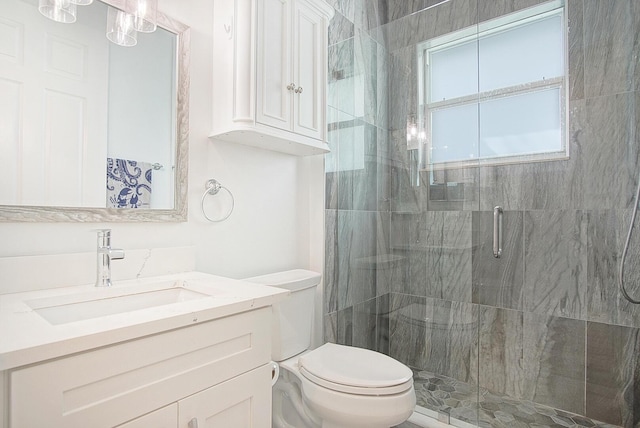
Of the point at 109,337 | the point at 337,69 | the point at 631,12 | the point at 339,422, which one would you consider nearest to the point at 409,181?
the point at 337,69

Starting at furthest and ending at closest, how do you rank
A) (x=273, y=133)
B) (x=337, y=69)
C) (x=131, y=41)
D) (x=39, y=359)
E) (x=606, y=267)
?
(x=337, y=69) < (x=606, y=267) < (x=273, y=133) < (x=131, y=41) < (x=39, y=359)

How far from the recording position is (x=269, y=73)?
1.51m

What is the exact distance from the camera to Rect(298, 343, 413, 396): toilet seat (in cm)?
131

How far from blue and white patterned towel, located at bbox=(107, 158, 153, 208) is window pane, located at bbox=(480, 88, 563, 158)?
73.7 inches

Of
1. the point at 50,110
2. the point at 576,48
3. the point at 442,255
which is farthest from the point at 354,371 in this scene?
the point at 576,48

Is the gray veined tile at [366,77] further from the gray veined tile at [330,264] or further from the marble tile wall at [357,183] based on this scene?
the gray veined tile at [330,264]

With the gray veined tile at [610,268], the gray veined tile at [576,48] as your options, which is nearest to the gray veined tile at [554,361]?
the gray veined tile at [610,268]

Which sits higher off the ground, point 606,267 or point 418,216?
point 418,216

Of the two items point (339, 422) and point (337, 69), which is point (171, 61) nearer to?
point (337, 69)

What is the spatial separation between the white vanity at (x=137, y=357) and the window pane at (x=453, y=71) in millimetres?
1860

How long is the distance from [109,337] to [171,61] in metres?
1.09

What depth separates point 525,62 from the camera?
2.13 m

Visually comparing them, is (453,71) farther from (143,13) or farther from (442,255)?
(143,13)

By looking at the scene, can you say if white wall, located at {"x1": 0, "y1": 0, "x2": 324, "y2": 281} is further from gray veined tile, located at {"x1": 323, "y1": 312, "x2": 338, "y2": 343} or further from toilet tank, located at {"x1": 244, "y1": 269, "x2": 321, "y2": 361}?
gray veined tile, located at {"x1": 323, "y1": 312, "x2": 338, "y2": 343}
